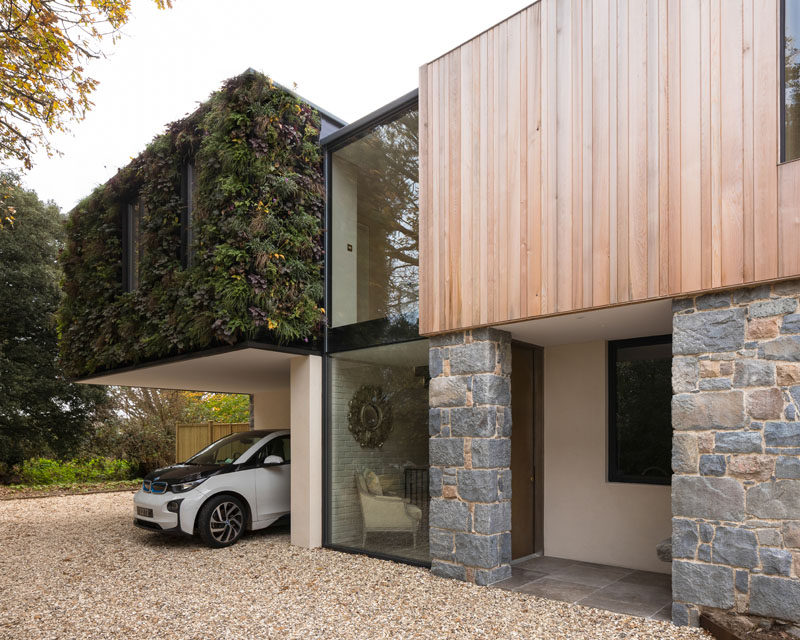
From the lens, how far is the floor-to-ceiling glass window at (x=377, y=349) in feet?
22.2

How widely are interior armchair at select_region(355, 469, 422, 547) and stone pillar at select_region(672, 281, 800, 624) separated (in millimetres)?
2837

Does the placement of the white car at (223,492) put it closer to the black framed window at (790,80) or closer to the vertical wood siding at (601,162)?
the vertical wood siding at (601,162)

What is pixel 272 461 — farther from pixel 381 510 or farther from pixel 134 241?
pixel 134 241

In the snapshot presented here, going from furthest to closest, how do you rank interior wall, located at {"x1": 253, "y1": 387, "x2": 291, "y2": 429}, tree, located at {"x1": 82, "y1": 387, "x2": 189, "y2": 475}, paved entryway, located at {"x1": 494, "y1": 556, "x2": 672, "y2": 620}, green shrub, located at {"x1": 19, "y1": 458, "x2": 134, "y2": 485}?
1. tree, located at {"x1": 82, "y1": 387, "x2": 189, "y2": 475}
2. green shrub, located at {"x1": 19, "y1": 458, "x2": 134, "y2": 485}
3. interior wall, located at {"x1": 253, "y1": 387, "x2": 291, "y2": 429}
4. paved entryway, located at {"x1": 494, "y1": 556, "x2": 672, "y2": 620}

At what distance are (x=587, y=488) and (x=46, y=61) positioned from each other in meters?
7.62

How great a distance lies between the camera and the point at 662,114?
185 inches

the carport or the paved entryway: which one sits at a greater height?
the carport

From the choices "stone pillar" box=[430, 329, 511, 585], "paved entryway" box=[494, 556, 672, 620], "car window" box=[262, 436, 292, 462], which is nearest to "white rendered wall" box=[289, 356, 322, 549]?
"car window" box=[262, 436, 292, 462]

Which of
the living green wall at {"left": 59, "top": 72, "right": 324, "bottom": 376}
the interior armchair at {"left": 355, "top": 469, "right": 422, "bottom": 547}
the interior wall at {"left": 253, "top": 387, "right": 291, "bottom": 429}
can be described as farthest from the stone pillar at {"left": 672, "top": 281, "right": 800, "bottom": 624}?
the interior wall at {"left": 253, "top": 387, "right": 291, "bottom": 429}

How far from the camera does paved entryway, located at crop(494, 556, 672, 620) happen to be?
508 cm

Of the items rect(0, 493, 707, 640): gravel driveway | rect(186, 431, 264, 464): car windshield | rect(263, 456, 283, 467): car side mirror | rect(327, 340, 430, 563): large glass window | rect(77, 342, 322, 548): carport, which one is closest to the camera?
rect(0, 493, 707, 640): gravel driveway

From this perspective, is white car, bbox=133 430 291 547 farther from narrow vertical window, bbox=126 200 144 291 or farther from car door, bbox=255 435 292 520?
narrow vertical window, bbox=126 200 144 291

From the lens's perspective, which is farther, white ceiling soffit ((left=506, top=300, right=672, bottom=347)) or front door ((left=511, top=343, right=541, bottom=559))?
front door ((left=511, top=343, right=541, bottom=559))

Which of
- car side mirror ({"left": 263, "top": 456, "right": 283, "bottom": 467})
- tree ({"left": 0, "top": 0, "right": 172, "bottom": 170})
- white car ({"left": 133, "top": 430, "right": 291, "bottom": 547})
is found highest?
tree ({"left": 0, "top": 0, "right": 172, "bottom": 170})
